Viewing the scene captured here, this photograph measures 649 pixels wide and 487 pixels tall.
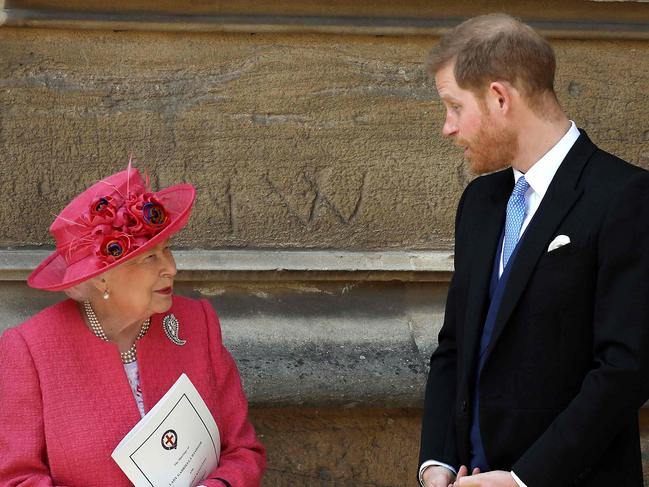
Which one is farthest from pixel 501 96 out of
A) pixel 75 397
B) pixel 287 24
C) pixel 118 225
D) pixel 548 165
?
pixel 287 24

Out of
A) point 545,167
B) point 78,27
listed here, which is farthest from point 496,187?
point 78,27

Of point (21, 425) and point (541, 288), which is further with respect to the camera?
point (21, 425)

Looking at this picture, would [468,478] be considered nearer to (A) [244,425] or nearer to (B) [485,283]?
(B) [485,283]

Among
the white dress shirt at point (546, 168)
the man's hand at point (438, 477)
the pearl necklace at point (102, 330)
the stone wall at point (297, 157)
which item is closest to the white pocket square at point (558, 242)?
the white dress shirt at point (546, 168)

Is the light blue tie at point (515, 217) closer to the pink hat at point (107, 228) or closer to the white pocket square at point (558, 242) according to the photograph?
the white pocket square at point (558, 242)

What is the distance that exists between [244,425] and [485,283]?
0.78m

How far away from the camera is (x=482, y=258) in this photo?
8.24ft

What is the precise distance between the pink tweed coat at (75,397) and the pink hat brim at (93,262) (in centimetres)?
8

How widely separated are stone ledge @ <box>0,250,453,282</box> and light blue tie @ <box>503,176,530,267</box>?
138 cm

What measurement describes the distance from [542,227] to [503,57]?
1.23ft

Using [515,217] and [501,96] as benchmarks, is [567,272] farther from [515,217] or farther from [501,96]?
[501,96]

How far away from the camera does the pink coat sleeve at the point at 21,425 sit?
8.29 feet

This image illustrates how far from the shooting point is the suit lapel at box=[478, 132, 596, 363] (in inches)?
92.4

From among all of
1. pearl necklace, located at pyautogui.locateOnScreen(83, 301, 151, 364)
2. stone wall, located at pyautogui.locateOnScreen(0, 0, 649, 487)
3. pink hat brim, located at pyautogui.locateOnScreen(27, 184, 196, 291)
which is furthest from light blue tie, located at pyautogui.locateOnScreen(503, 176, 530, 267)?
stone wall, located at pyautogui.locateOnScreen(0, 0, 649, 487)
